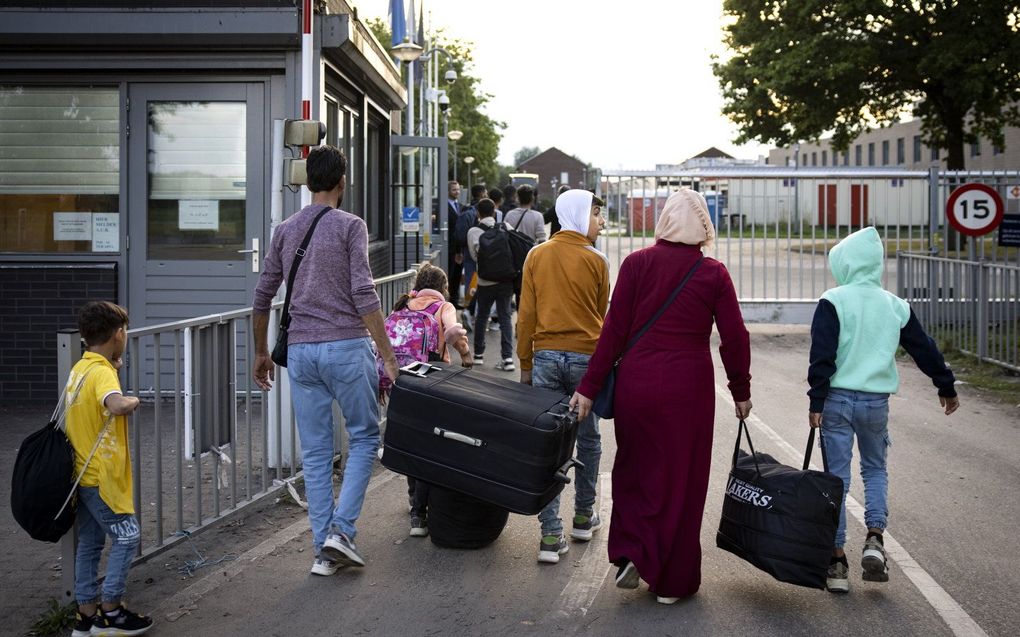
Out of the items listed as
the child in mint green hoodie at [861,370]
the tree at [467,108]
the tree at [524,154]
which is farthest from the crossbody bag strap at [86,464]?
the tree at [524,154]

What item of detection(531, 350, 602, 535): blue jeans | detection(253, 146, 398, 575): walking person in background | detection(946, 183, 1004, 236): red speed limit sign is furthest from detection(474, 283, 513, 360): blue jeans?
detection(253, 146, 398, 575): walking person in background

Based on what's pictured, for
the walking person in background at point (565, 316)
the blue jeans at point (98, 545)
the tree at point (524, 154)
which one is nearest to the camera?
the blue jeans at point (98, 545)

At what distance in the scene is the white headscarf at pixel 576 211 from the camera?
6.38 meters

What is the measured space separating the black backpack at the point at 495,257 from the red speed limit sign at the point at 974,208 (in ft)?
18.4

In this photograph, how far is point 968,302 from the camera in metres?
14.6

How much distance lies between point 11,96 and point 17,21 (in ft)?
2.98

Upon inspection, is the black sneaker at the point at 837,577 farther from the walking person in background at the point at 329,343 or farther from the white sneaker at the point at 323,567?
the white sneaker at the point at 323,567

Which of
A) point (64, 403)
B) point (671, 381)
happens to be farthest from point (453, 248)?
point (64, 403)

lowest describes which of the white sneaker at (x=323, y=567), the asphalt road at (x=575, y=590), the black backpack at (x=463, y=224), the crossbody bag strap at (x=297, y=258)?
the asphalt road at (x=575, y=590)

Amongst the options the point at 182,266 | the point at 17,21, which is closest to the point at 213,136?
the point at 182,266

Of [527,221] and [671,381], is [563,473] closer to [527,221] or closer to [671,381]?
[671,381]

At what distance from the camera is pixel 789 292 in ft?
60.8

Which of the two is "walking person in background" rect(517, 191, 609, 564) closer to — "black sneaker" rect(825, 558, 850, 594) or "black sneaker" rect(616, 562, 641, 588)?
"black sneaker" rect(616, 562, 641, 588)

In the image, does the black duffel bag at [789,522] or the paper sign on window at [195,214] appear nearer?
the black duffel bag at [789,522]
